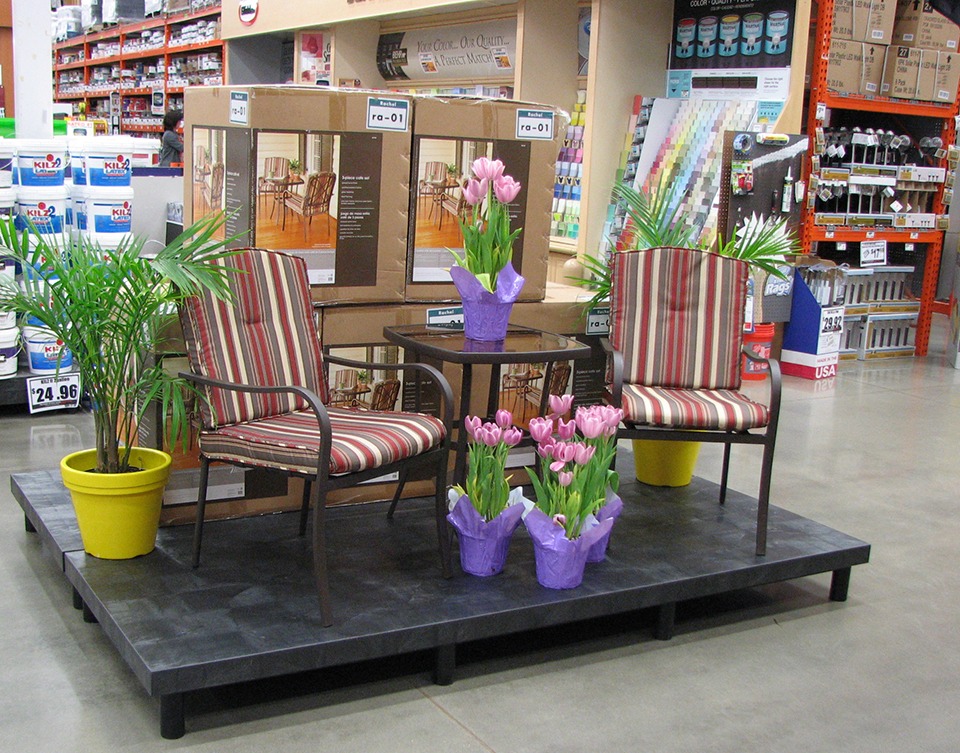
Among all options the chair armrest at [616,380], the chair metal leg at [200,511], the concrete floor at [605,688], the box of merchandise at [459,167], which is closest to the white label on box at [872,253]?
the concrete floor at [605,688]

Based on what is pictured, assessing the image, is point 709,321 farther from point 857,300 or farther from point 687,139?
point 857,300

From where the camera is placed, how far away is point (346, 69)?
30.3 ft

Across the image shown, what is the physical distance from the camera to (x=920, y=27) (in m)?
7.32

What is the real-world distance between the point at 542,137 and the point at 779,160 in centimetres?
310

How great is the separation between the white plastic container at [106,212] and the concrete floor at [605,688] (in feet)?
5.08

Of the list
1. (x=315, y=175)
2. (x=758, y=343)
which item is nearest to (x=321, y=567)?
(x=315, y=175)

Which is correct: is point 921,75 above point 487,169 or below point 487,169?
above

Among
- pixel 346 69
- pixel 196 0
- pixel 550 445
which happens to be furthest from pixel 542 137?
pixel 196 0

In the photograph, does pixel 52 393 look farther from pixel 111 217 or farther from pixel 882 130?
pixel 882 130

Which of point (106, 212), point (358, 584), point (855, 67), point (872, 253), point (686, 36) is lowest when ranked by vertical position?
point (358, 584)

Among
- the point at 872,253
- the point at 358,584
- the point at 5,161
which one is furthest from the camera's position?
the point at 872,253

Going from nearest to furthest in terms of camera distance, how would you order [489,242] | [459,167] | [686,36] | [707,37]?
1. [489,242]
2. [459,167]
3. [707,37]
4. [686,36]

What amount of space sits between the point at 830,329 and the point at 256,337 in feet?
15.3

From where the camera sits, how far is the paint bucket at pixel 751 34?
21.1 feet
